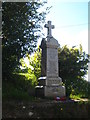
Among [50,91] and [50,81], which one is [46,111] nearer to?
[50,91]

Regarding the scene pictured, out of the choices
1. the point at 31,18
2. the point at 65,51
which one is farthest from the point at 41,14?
the point at 65,51

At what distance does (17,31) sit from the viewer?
8.74 m

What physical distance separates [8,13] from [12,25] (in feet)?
2.04

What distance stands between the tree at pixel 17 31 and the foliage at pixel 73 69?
15.2 ft

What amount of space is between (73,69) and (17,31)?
686 centimetres

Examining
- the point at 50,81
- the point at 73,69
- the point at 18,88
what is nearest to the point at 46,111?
the point at 50,81

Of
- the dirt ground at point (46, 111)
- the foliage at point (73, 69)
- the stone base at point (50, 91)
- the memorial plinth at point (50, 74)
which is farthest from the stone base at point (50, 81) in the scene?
the dirt ground at point (46, 111)

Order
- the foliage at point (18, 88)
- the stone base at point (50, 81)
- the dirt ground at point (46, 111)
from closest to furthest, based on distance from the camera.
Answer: the dirt ground at point (46, 111) → the foliage at point (18, 88) → the stone base at point (50, 81)

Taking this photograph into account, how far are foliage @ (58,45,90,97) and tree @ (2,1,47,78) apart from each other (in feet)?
15.2

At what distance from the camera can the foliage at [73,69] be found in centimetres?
1342

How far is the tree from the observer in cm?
873

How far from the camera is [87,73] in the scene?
619 inches

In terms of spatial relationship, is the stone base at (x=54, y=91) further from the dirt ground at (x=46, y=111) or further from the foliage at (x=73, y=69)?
the dirt ground at (x=46, y=111)

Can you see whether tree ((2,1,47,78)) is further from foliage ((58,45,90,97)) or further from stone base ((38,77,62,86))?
foliage ((58,45,90,97))
